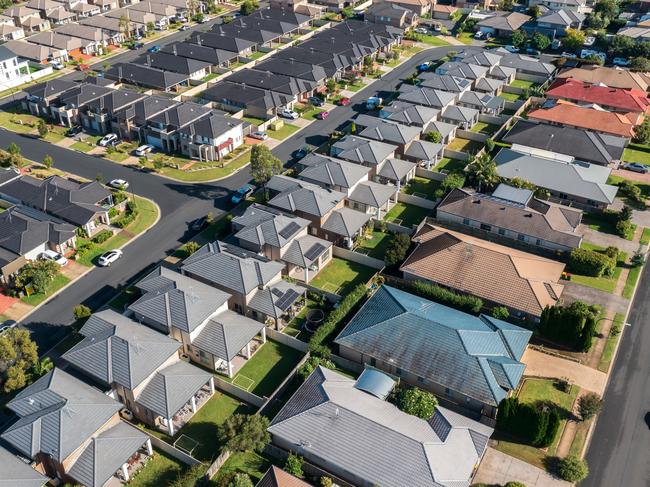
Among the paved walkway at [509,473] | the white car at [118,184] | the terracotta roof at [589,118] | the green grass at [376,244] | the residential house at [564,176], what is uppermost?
the terracotta roof at [589,118]

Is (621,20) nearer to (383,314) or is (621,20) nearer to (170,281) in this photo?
(383,314)

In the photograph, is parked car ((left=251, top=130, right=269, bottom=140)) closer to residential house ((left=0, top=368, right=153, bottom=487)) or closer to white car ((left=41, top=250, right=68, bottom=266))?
white car ((left=41, top=250, right=68, bottom=266))

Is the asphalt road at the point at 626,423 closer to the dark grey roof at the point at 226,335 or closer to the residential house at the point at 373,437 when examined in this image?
the residential house at the point at 373,437

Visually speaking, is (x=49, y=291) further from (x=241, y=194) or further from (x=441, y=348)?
(x=441, y=348)

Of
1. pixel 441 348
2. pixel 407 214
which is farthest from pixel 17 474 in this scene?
pixel 407 214

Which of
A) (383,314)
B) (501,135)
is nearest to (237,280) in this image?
(383,314)

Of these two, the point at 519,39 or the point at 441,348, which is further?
the point at 519,39

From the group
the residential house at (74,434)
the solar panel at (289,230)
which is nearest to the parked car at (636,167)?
the solar panel at (289,230)
